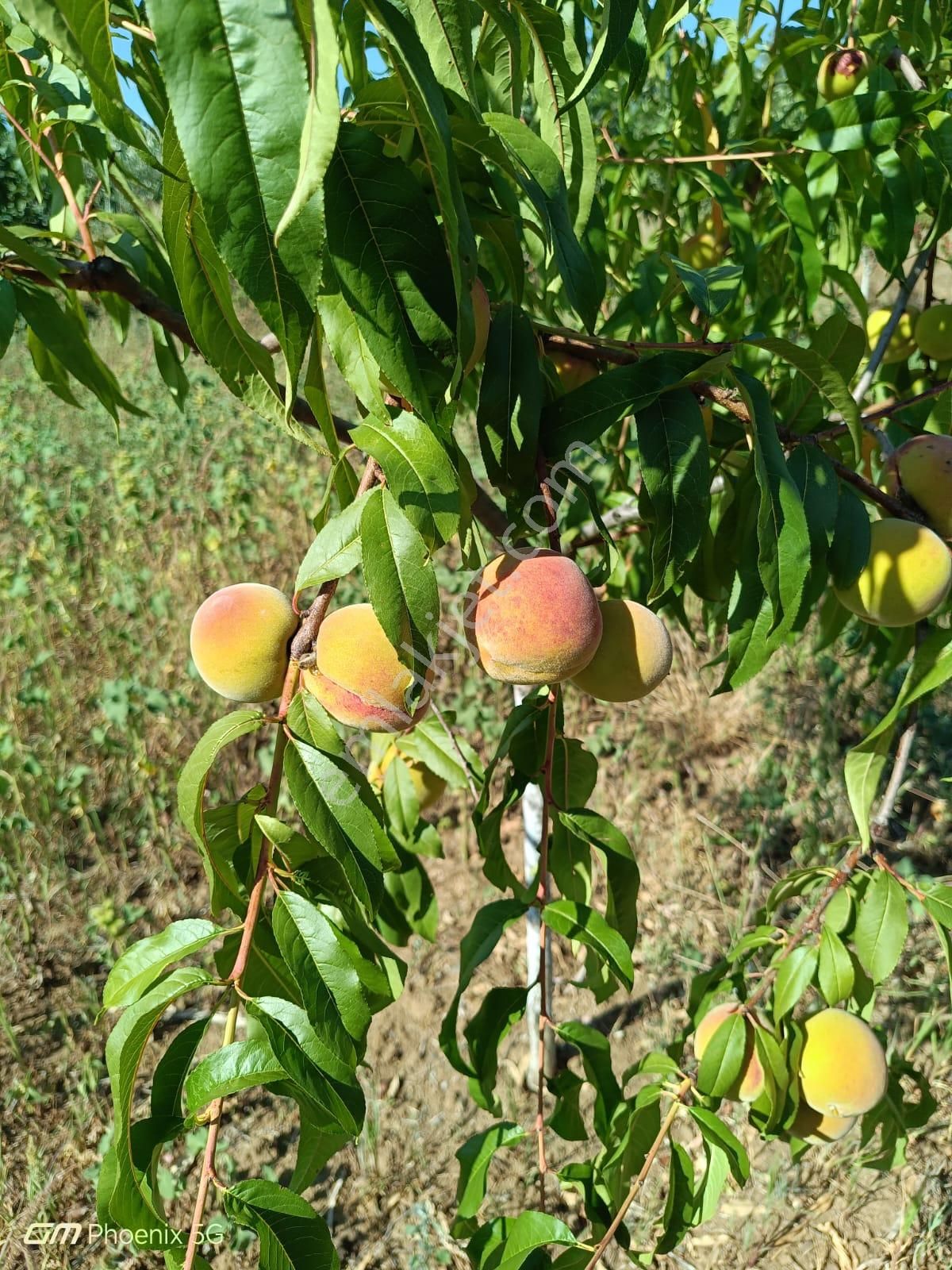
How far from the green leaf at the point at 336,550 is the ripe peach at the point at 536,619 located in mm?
156

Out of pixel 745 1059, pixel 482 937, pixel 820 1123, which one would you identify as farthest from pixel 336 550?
pixel 820 1123

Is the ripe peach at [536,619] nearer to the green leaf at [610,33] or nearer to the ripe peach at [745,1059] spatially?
the green leaf at [610,33]

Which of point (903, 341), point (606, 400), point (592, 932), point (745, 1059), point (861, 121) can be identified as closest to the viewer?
point (606, 400)

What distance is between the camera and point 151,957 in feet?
2.19

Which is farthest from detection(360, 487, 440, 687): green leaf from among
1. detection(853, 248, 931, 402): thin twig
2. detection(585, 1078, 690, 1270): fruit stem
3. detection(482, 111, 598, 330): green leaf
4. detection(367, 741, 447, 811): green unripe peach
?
detection(853, 248, 931, 402): thin twig

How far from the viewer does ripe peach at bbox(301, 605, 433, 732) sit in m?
0.67

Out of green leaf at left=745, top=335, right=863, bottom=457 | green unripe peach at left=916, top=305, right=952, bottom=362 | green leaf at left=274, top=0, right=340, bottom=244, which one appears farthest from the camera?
green unripe peach at left=916, top=305, right=952, bottom=362

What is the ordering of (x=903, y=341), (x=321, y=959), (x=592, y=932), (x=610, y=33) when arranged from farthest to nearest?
1. (x=903, y=341)
2. (x=592, y=932)
3. (x=321, y=959)
4. (x=610, y=33)

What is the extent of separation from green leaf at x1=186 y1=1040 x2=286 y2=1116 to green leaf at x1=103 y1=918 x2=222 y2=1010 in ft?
0.23

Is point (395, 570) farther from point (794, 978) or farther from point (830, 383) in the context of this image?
point (794, 978)

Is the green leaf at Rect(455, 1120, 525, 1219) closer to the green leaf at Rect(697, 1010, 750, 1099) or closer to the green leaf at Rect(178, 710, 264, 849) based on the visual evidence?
the green leaf at Rect(697, 1010, 750, 1099)

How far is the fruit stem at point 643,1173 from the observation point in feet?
2.88

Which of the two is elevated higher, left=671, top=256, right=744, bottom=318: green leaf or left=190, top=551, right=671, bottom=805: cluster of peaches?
left=671, top=256, right=744, bottom=318: green leaf

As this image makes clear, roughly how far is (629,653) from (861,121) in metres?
0.73
